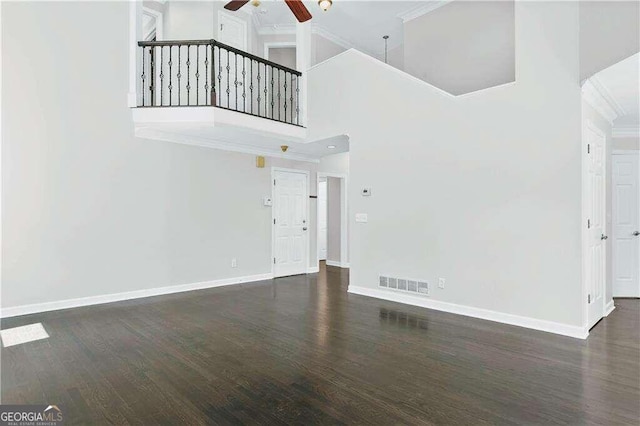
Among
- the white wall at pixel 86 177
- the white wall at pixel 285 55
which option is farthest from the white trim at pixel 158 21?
the white wall at pixel 285 55

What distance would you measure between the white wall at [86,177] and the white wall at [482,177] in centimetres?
282

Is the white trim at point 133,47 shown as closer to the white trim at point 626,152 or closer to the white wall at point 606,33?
the white wall at point 606,33

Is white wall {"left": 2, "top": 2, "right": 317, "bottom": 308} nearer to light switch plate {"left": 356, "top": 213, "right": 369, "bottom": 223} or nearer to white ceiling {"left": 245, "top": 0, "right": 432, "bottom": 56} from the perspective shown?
light switch plate {"left": 356, "top": 213, "right": 369, "bottom": 223}

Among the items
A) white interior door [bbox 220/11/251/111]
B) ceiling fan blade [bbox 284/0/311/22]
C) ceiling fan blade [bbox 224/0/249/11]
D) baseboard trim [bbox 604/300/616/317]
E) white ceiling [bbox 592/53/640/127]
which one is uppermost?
white interior door [bbox 220/11/251/111]

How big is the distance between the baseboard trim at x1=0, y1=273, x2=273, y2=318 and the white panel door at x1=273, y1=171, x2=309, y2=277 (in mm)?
773

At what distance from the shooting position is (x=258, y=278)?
268 inches

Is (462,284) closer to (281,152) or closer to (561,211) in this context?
(561,211)

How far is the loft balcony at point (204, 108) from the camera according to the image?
502cm

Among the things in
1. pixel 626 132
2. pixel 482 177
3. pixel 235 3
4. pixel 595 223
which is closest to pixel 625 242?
pixel 626 132

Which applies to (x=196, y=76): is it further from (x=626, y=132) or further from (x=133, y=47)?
(x=626, y=132)

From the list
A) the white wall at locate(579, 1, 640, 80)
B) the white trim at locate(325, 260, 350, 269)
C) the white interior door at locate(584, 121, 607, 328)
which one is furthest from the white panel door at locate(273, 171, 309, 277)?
the white wall at locate(579, 1, 640, 80)

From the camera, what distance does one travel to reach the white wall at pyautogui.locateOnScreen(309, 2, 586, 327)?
376 cm

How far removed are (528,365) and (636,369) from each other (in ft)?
2.84

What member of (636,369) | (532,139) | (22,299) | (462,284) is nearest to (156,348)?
(22,299)
